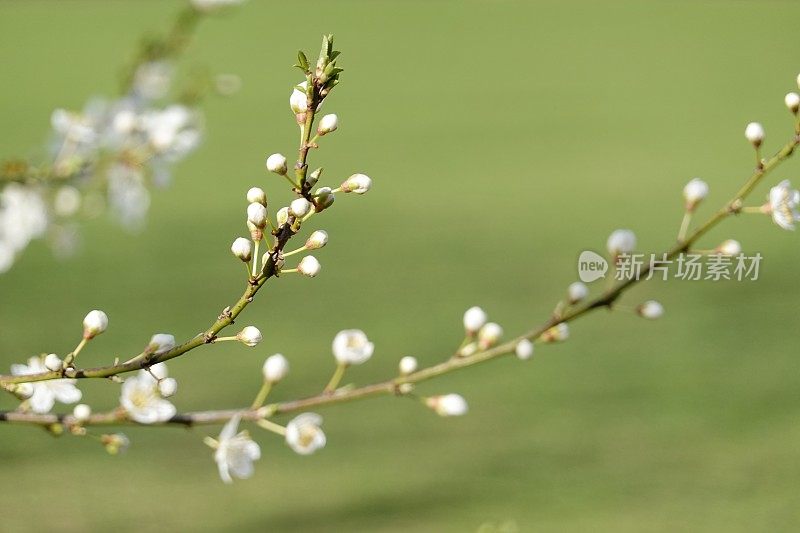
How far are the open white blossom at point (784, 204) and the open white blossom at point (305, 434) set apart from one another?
0.23 meters

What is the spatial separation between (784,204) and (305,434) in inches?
9.8

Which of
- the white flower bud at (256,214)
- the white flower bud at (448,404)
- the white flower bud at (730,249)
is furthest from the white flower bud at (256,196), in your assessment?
the white flower bud at (730,249)

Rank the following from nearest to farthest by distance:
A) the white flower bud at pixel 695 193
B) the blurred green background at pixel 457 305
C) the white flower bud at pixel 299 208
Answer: the white flower bud at pixel 299 208 → the white flower bud at pixel 695 193 → the blurred green background at pixel 457 305

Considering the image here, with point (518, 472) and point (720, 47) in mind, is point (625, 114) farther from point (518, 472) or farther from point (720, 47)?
point (518, 472)

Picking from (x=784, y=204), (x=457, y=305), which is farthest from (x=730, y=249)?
(x=457, y=305)

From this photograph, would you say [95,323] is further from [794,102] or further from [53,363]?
[794,102]

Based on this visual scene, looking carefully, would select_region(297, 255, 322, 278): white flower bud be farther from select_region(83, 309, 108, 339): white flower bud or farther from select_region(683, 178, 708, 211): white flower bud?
select_region(683, 178, 708, 211): white flower bud

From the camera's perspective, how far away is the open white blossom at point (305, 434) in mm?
441

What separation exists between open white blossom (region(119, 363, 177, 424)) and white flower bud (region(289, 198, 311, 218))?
101 millimetres

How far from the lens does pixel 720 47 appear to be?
7094 millimetres

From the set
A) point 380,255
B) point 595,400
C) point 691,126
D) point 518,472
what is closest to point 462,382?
point 595,400

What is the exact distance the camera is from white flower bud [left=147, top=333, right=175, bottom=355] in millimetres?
435

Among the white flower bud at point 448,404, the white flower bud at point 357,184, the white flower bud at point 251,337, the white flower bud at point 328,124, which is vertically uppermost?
the white flower bud at point 328,124

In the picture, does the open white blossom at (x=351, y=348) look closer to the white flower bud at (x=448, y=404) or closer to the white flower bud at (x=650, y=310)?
the white flower bud at (x=448, y=404)
